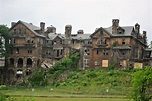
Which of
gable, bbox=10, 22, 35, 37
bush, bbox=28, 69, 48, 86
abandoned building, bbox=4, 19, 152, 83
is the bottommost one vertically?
bush, bbox=28, 69, 48, 86

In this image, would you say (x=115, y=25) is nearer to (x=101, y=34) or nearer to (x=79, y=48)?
(x=101, y=34)

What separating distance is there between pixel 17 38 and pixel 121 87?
1392 inches

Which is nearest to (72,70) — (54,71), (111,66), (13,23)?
(54,71)

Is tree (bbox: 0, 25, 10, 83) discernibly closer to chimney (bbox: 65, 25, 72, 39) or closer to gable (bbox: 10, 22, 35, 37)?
gable (bbox: 10, 22, 35, 37)

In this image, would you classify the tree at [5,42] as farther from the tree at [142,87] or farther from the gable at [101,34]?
the tree at [142,87]

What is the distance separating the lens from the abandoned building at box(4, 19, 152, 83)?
247 feet

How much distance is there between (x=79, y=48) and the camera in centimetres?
8369

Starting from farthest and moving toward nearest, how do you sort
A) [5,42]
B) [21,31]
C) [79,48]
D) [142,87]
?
[79,48] → [21,31] → [5,42] → [142,87]

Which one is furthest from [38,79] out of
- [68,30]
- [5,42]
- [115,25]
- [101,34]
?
[115,25]

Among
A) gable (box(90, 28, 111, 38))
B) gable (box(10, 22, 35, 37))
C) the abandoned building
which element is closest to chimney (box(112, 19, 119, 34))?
the abandoned building

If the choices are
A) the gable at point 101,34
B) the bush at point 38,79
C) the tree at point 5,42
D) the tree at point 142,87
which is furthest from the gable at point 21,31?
the tree at point 142,87

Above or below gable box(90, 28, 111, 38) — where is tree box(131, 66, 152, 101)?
below

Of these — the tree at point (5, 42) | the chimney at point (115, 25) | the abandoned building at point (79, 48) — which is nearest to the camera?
the abandoned building at point (79, 48)

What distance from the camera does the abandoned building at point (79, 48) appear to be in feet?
247
